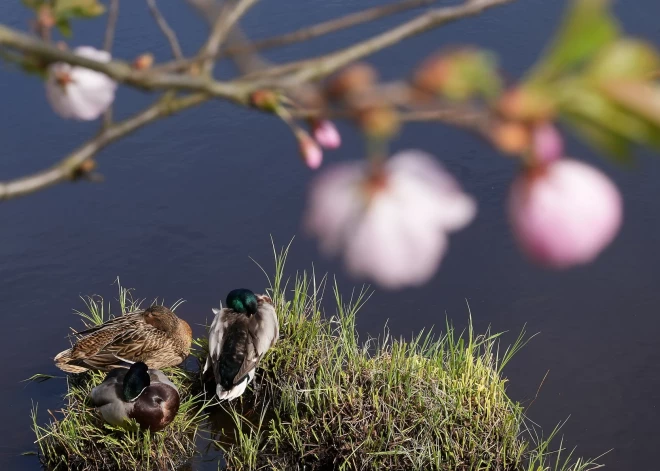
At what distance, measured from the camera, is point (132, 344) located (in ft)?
12.2

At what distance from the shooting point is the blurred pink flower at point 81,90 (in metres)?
0.75

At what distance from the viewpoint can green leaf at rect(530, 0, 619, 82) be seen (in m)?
0.35

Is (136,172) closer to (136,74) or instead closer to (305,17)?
(305,17)

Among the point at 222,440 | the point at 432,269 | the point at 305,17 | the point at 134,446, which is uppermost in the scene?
the point at 432,269

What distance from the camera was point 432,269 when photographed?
464 millimetres

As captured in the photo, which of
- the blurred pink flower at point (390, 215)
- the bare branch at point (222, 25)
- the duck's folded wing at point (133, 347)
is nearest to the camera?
the blurred pink flower at point (390, 215)

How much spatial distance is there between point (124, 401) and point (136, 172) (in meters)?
2.06

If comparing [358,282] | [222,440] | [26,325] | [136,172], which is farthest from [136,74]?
[136,172]

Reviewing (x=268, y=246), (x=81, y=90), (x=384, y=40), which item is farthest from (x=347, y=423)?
(x=384, y=40)

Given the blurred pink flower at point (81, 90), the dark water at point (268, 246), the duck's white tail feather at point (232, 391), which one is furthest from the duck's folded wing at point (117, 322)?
the blurred pink flower at point (81, 90)

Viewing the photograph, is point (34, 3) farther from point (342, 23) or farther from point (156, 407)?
point (156, 407)

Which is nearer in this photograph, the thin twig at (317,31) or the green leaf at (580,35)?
the green leaf at (580,35)

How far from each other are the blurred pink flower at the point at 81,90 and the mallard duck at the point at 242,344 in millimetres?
2657

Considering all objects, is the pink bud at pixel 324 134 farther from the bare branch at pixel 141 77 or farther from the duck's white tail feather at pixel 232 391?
the duck's white tail feather at pixel 232 391
